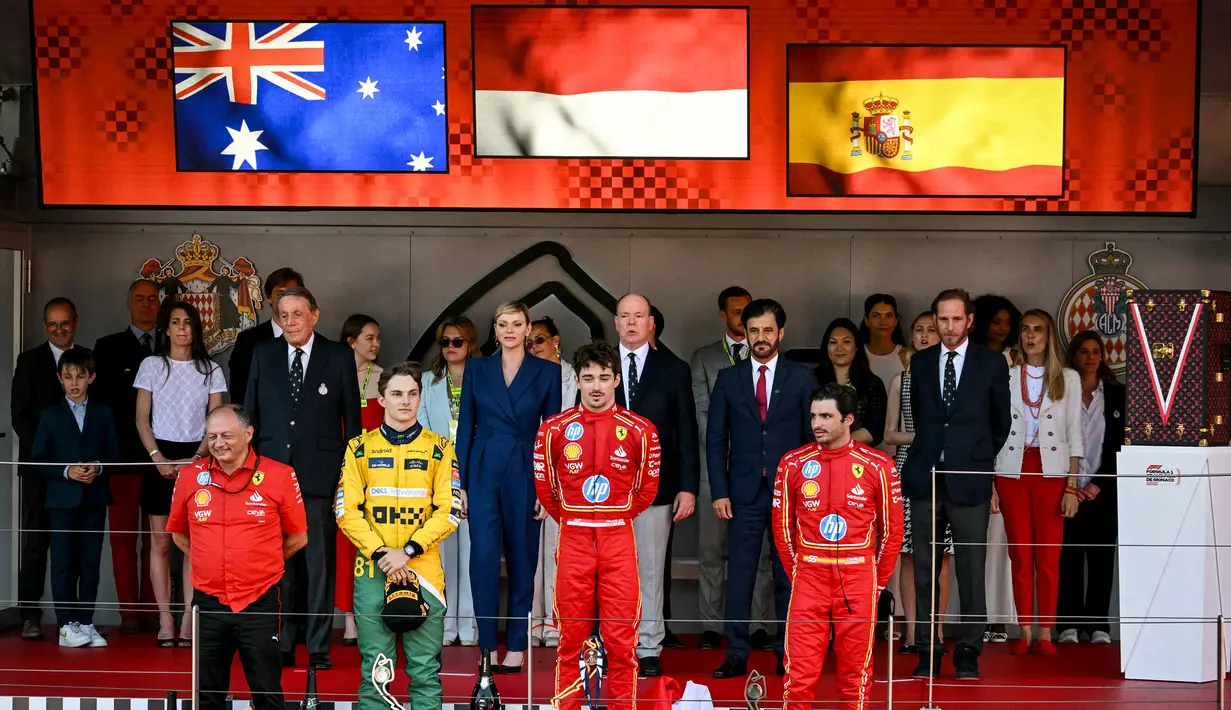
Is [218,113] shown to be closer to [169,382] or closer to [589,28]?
[169,382]

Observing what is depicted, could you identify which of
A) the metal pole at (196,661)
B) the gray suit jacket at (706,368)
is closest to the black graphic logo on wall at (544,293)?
the gray suit jacket at (706,368)

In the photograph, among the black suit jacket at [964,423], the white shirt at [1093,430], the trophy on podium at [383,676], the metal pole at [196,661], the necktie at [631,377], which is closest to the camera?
the metal pole at [196,661]

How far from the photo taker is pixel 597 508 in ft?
17.9

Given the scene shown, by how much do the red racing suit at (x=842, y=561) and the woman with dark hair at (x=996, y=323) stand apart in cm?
269

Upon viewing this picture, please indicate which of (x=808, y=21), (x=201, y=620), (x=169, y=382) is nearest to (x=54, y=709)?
(x=201, y=620)

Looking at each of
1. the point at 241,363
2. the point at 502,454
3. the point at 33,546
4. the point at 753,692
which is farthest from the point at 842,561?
the point at 33,546

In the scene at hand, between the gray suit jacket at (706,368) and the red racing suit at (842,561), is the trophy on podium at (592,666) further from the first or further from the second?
the gray suit jacket at (706,368)

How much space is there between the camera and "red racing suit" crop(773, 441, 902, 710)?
5.16 meters

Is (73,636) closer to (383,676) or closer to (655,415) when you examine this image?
(383,676)

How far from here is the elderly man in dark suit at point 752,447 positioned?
20.0 feet

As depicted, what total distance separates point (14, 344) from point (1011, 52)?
5.90 metres

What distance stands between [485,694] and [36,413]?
3411 millimetres

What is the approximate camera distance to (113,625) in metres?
7.60

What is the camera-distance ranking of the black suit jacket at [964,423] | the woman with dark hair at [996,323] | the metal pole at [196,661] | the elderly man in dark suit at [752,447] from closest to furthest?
the metal pole at [196,661] → the elderly man in dark suit at [752,447] → the black suit jacket at [964,423] → the woman with dark hair at [996,323]
